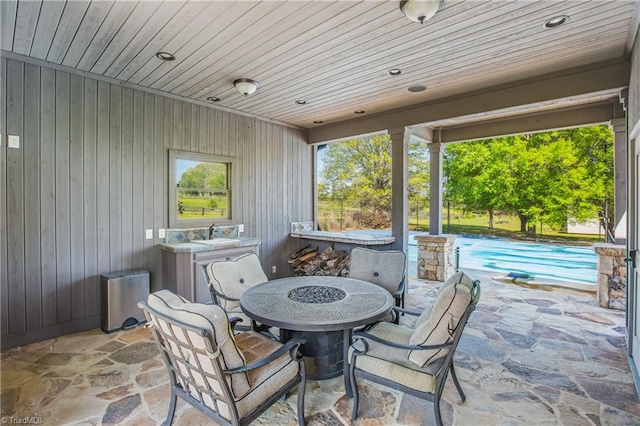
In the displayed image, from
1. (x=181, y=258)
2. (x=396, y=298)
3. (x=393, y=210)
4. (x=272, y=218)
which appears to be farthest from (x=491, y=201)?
(x=181, y=258)

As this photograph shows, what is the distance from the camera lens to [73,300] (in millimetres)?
3412

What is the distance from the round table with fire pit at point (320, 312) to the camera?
2051 mm

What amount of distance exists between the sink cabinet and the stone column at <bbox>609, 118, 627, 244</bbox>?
5.42 meters

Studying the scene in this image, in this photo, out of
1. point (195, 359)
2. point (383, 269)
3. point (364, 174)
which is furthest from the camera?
point (364, 174)

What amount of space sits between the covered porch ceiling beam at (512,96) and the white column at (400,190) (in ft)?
0.72

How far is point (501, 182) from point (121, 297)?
12.5 metres

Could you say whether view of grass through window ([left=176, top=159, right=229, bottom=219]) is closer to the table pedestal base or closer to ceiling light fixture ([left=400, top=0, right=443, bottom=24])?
the table pedestal base

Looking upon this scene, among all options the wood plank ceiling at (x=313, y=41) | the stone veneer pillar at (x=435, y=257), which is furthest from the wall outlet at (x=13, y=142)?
the stone veneer pillar at (x=435, y=257)

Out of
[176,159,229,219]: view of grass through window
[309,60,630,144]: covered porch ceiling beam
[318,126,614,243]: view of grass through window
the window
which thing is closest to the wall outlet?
the window

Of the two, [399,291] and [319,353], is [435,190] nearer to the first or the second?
[399,291]

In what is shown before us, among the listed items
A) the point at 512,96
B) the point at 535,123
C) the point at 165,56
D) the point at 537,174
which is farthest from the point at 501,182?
the point at 165,56

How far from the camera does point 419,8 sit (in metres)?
2.10

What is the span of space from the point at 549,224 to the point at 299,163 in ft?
36.1

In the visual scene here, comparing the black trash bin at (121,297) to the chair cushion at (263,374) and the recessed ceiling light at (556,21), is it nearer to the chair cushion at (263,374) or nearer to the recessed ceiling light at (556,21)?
the chair cushion at (263,374)
